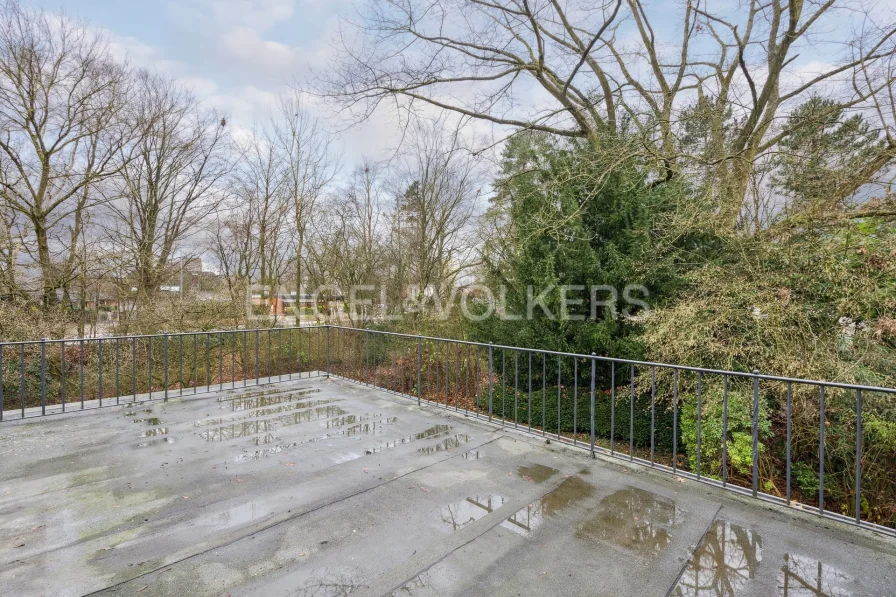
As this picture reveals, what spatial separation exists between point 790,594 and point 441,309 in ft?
33.6

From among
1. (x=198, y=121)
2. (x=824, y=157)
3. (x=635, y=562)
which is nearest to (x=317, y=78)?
(x=198, y=121)

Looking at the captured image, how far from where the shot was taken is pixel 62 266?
802cm

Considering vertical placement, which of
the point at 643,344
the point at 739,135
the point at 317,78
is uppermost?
the point at 317,78

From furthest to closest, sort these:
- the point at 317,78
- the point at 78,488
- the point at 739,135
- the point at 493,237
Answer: the point at 493,237 → the point at 317,78 → the point at 739,135 → the point at 78,488

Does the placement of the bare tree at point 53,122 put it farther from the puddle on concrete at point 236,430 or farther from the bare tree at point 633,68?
the puddle on concrete at point 236,430

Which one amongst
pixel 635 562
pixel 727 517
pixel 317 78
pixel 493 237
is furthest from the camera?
pixel 493 237

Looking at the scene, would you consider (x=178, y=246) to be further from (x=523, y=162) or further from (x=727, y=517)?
(x=727, y=517)

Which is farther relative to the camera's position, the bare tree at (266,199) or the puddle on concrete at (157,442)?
the bare tree at (266,199)

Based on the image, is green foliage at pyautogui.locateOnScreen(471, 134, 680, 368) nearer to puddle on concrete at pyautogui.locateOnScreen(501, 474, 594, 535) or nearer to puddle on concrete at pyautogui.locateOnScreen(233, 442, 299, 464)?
puddle on concrete at pyautogui.locateOnScreen(501, 474, 594, 535)

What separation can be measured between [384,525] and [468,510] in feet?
1.59

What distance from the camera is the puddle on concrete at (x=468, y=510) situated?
7.48ft

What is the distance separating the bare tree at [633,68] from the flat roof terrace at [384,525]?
427 cm

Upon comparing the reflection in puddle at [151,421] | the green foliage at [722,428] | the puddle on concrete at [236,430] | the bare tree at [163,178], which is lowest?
the green foliage at [722,428]

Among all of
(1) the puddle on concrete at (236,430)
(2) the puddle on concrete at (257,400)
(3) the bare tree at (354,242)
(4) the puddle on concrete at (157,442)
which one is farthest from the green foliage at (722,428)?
(3) the bare tree at (354,242)
